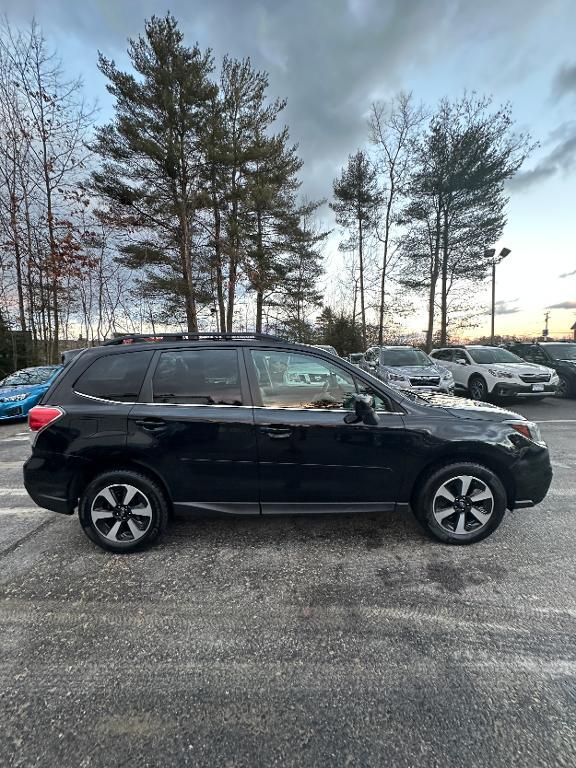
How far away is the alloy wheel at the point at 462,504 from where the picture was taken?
3.01 metres

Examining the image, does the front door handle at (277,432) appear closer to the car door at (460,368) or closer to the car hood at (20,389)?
the car hood at (20,389)

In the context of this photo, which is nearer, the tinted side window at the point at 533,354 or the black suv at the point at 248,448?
the black suv at the point at 248,448

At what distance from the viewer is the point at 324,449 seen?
2922mm

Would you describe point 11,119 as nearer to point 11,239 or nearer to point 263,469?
point 11,239

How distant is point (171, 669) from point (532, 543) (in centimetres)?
294

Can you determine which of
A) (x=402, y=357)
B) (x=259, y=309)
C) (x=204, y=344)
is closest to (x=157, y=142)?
(x=259, y=309)

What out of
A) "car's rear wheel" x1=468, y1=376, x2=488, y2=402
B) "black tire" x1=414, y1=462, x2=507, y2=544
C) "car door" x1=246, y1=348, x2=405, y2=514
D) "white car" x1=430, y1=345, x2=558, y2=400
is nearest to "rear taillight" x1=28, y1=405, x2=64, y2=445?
"car door" x1=246, y1=348, x2=405, y2=514

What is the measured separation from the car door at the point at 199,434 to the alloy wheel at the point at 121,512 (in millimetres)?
258

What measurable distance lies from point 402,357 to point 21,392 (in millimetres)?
10380

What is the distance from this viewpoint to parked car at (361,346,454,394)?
9438 mm

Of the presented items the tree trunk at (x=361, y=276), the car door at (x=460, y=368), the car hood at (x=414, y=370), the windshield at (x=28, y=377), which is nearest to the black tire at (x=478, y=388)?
the car door at (x=460, y=368)

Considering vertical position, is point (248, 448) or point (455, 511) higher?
point (248, 448)

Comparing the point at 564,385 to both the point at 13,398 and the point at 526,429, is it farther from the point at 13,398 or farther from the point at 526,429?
the point at 13,398

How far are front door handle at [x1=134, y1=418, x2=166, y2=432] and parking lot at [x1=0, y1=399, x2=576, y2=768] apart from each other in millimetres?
1045
